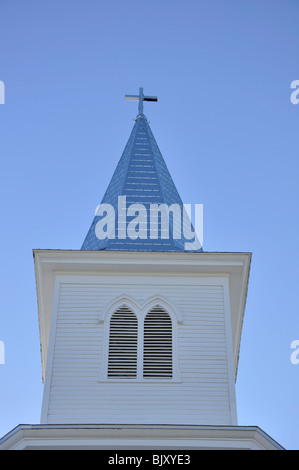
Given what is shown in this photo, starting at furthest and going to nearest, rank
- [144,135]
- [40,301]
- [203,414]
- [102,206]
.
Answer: [144,135] < [102,206] < [40,301] < [203,414]

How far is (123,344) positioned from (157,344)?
0.65 metres

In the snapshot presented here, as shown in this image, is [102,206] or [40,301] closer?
[40,301]

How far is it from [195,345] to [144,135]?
7268 mm

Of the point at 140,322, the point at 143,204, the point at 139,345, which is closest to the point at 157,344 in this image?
the point at 139,345

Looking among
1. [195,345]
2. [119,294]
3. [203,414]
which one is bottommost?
[203,414]

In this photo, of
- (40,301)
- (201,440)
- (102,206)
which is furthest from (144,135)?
(201,440)

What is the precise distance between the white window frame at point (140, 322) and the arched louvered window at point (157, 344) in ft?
0.24

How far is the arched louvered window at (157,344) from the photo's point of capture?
→ 15602 millimetres

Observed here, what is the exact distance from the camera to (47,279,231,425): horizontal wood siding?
14.8 metres

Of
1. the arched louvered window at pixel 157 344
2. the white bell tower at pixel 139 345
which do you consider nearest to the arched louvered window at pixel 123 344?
the white bell tower at pixel 139 345
